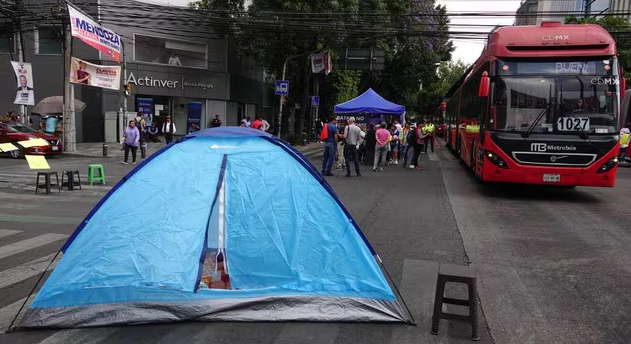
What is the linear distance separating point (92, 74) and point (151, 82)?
6536mm

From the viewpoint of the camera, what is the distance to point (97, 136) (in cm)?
2383

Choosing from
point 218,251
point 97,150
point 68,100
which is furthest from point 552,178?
point 97,150

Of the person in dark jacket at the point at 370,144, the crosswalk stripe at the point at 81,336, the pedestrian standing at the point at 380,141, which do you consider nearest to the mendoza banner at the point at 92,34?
the person in dark jacket at the point at 370,144

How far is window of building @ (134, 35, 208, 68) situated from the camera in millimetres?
24547

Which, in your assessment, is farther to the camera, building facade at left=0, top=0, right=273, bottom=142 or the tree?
the tree

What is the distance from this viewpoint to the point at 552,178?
9531 millimetres

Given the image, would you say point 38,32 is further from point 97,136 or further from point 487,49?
point 487,49

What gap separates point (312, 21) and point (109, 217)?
67.4 ft

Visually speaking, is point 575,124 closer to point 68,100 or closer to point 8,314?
point 8,314

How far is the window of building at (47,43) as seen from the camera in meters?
23.2

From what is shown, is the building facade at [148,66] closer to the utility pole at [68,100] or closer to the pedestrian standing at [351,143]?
the utility pole at [68,100]

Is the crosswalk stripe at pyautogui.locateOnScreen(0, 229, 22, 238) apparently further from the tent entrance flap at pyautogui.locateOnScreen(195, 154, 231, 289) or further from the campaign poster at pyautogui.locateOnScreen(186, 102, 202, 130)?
the campaign poster at pyautogui.locateOnScreen(186, 102, 202, 130)

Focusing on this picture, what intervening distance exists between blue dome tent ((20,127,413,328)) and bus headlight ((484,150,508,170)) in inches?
256

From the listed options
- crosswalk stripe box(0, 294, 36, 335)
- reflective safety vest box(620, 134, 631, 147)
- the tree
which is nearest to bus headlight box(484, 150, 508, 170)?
crosswalk stripe box(0, 294, 36, 335)
